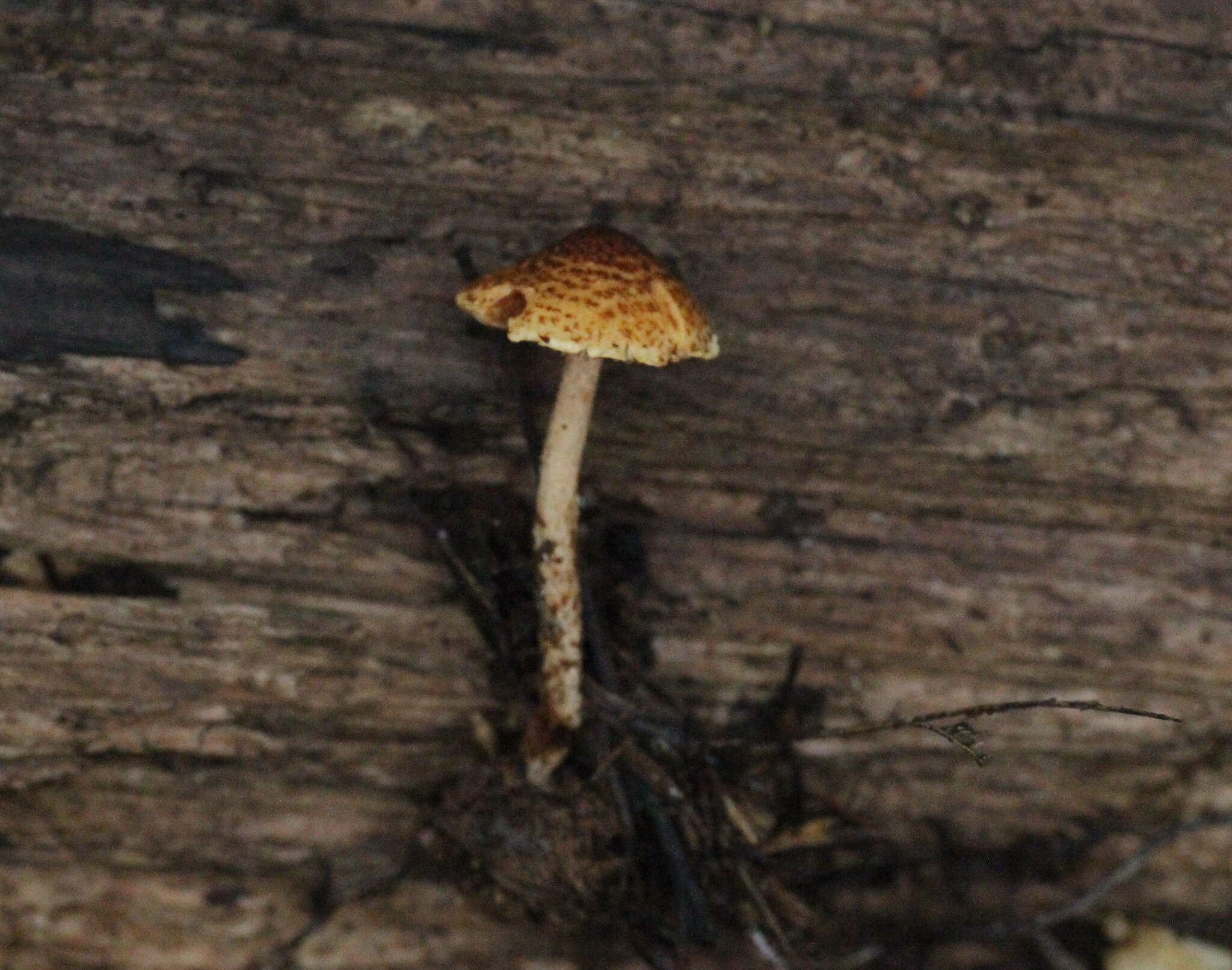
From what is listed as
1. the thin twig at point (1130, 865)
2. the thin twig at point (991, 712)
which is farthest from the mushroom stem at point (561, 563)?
the thin twig at point (1130, 865)

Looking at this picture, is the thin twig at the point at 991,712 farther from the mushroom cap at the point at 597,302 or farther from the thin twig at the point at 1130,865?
the thin twig at the point at 1130,865

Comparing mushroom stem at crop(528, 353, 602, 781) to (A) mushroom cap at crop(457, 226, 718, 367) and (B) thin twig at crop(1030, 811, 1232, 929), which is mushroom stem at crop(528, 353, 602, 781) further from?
(B) thin twig at crop(1030, 811, 1232, 929)

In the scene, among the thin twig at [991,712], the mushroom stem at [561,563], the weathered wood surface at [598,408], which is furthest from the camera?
the weathered wood surface at [598,408]

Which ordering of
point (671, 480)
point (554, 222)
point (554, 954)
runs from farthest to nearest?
point (554, 954), point (671, 480), point (554, 222)

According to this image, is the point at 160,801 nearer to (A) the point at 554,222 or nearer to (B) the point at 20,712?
(B) the point at 20,712

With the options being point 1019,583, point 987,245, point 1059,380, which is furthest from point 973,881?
point 987,245

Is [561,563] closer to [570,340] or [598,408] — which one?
[598,408]
